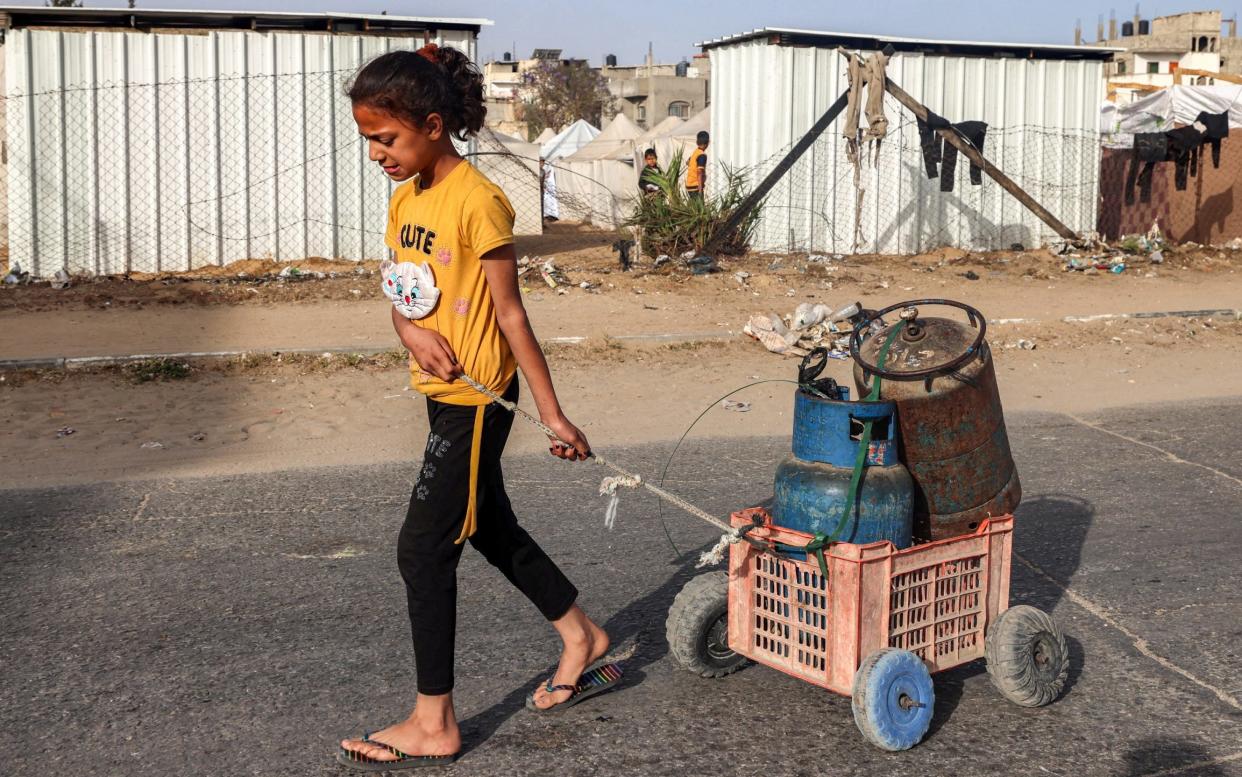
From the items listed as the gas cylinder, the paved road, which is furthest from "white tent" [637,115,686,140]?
the gas cylinder

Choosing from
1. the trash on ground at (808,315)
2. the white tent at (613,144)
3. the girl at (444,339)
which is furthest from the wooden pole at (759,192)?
the white tent at (613,144)

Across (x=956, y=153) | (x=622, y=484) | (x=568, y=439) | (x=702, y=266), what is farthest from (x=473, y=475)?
(x=956, y=153)

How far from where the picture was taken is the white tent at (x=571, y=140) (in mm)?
30906

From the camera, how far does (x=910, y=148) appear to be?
16562 mm

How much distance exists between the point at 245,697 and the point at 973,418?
233 centimetres

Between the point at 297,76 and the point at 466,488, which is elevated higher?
the point at 297,76

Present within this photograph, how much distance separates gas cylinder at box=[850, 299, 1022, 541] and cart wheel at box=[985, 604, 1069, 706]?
0.31m

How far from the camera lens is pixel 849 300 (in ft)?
40.7

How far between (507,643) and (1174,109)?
20.2 metres

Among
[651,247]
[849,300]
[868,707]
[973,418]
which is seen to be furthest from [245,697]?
[651,247]

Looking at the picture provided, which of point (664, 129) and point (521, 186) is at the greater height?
point (664, 129)

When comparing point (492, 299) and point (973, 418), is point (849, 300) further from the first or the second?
point (492, 299)

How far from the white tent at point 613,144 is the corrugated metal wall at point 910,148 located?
1051 cm

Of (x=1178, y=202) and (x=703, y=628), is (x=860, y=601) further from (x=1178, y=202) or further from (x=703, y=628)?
(x=1178, y=202)
